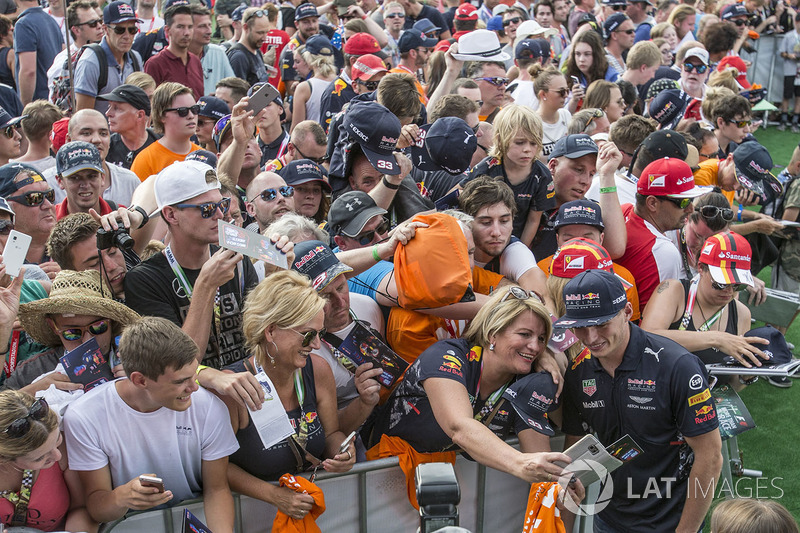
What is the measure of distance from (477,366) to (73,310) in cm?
186

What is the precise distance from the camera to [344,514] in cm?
370

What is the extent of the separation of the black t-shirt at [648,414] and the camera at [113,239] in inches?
90.0

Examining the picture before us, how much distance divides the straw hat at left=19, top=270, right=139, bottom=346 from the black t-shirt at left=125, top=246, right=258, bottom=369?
0.49 ft

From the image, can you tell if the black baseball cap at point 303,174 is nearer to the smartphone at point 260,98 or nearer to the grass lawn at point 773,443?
the smartphone at point 260,98

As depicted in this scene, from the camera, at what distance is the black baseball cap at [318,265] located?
3.87 metres

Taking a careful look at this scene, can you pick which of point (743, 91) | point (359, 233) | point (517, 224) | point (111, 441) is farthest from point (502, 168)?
Answer: point (743, 91)

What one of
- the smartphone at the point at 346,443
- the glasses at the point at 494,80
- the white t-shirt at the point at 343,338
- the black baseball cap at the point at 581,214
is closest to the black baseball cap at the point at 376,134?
the white t-shirt at the point at 343,338

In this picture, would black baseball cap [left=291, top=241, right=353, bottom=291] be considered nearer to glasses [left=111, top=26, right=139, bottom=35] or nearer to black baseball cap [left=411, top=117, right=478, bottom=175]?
black baseball cap [left=411, top=117, right=478, bottom=175]

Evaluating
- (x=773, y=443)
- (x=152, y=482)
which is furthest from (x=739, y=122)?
(x=152, y=482)

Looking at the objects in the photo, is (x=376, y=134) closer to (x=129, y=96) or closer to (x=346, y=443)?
(x=346, y=443)

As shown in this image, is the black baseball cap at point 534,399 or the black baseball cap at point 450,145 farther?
the black baseball cap at point 450,145

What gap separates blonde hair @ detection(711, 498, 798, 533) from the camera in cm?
273

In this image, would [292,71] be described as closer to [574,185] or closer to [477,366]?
[574,185]

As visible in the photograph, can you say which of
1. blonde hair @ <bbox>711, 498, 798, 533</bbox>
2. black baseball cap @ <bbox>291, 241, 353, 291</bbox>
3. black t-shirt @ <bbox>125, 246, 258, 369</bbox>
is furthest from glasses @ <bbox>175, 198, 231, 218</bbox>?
blonde hair @ <bbox>711, 498, 798, 533</bbox>
